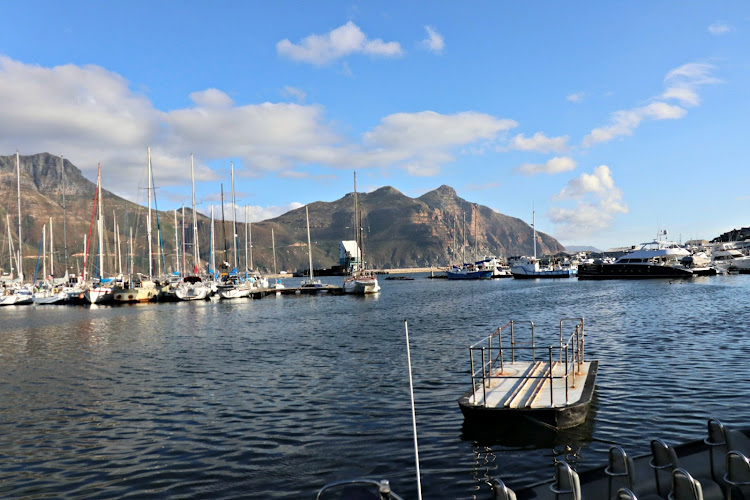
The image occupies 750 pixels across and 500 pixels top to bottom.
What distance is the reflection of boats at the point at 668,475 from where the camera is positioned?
827cm

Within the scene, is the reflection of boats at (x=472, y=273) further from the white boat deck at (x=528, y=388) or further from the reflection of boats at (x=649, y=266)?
the white boat deck at (x=528, y=388)

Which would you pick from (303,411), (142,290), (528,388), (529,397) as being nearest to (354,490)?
(529,397)

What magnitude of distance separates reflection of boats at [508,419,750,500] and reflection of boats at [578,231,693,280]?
131016 millimetres

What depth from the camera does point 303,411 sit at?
19.9 m

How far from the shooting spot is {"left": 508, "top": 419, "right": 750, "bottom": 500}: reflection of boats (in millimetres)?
8266

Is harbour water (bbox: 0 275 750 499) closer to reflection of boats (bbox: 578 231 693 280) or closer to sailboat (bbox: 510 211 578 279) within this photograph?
reflection of boats (bbox: 578 231 693 280)

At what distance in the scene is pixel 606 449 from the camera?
1452 cm

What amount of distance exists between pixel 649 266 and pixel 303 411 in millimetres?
130319

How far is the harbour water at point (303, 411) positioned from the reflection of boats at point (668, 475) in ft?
11.0

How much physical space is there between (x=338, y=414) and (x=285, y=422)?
1981mm

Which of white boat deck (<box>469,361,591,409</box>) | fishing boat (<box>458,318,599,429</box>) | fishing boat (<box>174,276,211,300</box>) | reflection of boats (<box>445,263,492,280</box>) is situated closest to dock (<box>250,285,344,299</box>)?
fishing boat (<box>174,276,211,300</box>)

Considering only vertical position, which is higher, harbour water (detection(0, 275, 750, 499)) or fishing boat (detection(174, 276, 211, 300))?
fishing boat (detection(174, 276, 211, 300))

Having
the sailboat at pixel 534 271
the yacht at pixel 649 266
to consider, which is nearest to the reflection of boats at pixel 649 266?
the yacht at pixel 649 266

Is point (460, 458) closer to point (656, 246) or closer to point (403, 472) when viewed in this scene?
point (403, 472)
